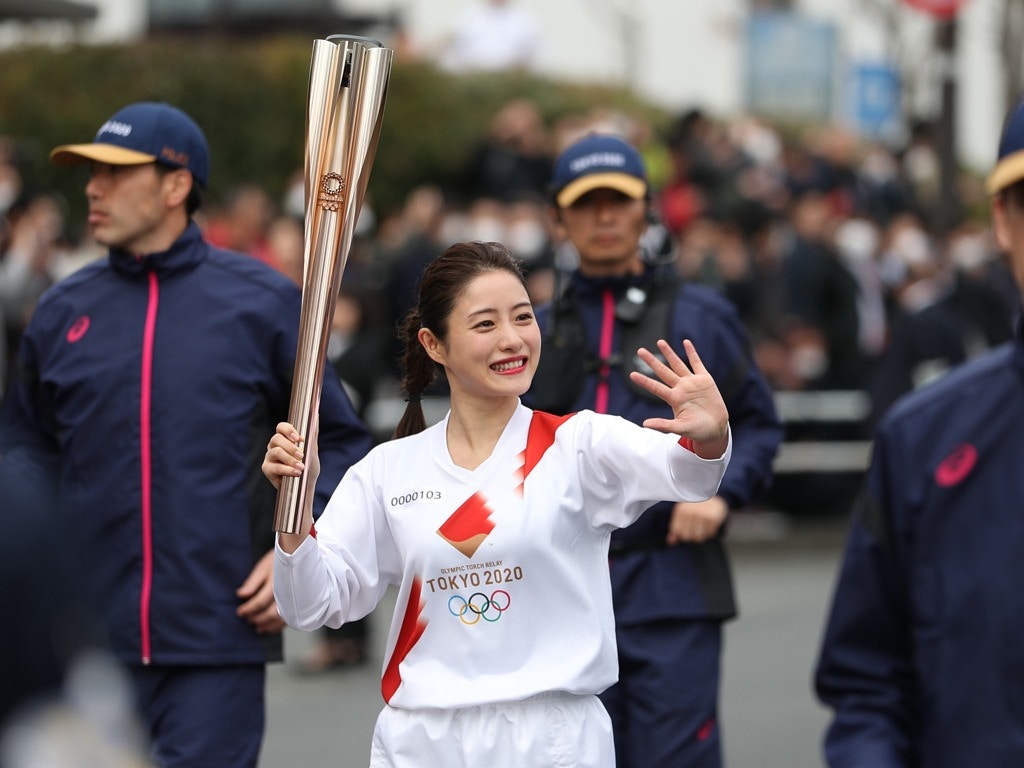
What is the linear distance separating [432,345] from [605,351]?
1.30m

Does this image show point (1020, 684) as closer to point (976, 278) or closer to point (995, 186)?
point (995, 186)

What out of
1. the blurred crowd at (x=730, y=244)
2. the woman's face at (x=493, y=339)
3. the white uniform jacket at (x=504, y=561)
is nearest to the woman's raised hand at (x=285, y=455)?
the white uniform jacket at (x=504, y=561)

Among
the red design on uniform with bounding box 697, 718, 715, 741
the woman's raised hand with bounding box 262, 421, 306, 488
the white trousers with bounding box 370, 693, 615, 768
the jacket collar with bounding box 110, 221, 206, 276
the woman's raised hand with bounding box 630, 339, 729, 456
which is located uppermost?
the jacket collar with bounding box 110, 221, 206, 276

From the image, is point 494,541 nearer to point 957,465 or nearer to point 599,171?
point 957,465

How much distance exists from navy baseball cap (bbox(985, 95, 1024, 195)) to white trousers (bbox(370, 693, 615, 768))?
60.2 inches

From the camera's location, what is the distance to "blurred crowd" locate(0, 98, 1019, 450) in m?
11.2

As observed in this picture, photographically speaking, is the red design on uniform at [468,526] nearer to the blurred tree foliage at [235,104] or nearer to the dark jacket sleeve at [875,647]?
the dark jacket sleeve at [875,647]

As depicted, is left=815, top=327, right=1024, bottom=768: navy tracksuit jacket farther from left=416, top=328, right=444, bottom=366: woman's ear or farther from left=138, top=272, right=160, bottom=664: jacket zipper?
left=138, top=272, right=160, bottom=664: jacket zipper

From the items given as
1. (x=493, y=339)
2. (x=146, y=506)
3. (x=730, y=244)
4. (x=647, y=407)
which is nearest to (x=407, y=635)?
(x=493, y=339)

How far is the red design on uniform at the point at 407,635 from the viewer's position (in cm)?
406

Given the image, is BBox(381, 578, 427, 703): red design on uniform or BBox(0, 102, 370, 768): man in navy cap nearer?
BBox(381, 578, 427, 703): red design on uniform

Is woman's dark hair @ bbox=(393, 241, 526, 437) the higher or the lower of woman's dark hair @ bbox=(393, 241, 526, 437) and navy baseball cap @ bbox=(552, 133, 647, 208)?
the lower

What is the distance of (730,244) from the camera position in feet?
50.8

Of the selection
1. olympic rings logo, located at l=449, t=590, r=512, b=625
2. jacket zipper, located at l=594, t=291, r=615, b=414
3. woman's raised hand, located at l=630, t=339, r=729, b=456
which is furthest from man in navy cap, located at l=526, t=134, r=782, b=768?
woman's raised hand, located at l=630, t=339, r=729, b=456
